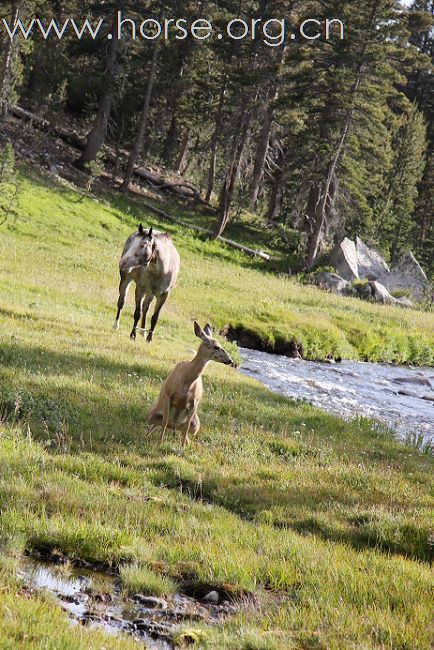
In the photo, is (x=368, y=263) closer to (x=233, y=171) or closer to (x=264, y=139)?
(x=233, y=171)

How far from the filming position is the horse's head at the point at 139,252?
18297 millimetres

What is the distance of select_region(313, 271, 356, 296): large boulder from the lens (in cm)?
4397

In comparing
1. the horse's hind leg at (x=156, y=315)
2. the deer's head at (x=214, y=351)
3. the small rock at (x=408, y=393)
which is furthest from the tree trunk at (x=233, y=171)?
the deer's head at (x=214, y=351)

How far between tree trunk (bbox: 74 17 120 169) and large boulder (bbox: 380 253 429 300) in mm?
20699

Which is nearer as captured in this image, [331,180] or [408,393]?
[408,393]

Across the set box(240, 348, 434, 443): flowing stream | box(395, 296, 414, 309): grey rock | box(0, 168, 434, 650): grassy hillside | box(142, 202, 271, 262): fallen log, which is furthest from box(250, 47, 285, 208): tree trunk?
box(0, 168, 434, 650): grassy hillside

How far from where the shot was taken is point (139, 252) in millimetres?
18312

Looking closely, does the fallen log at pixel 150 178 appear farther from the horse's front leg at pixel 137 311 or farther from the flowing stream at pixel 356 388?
the horse's front leg at pixel 137 311

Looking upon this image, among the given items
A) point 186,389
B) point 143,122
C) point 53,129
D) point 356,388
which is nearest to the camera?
point 186,389

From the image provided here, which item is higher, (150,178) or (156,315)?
(150,178)

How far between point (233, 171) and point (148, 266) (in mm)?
29597

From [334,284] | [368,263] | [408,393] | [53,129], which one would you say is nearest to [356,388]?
[408,393]

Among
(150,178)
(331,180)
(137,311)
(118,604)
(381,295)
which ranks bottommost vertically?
(118,604)

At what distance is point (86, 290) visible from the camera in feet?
80.6
